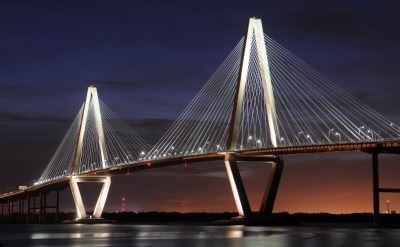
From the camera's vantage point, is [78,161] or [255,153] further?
[78,161]

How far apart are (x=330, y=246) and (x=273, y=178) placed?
81.9ft

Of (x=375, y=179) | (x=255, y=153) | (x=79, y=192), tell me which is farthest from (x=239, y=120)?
(x=79, y=192)

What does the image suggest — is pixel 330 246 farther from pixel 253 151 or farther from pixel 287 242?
pixel 253 151

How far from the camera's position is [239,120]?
6494 cm

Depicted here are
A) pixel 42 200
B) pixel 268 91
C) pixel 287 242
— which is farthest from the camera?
pixel 42 200

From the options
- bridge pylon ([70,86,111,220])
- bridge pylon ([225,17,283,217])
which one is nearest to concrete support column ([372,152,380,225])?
bridge pylon ([225,17,283,217])

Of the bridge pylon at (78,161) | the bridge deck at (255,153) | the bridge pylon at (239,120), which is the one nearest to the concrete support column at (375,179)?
the bridge deck at (255,153)

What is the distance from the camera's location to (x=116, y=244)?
→ 48375mm

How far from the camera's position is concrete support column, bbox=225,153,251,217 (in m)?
67.2

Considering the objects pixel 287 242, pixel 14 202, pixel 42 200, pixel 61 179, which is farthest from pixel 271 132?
pixel 14 202

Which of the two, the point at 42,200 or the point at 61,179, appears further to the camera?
the point at 42,200

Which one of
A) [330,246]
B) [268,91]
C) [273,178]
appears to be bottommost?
[330,246]

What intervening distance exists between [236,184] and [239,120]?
5508 mm

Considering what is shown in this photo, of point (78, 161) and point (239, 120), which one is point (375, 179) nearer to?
point (239, 120)
